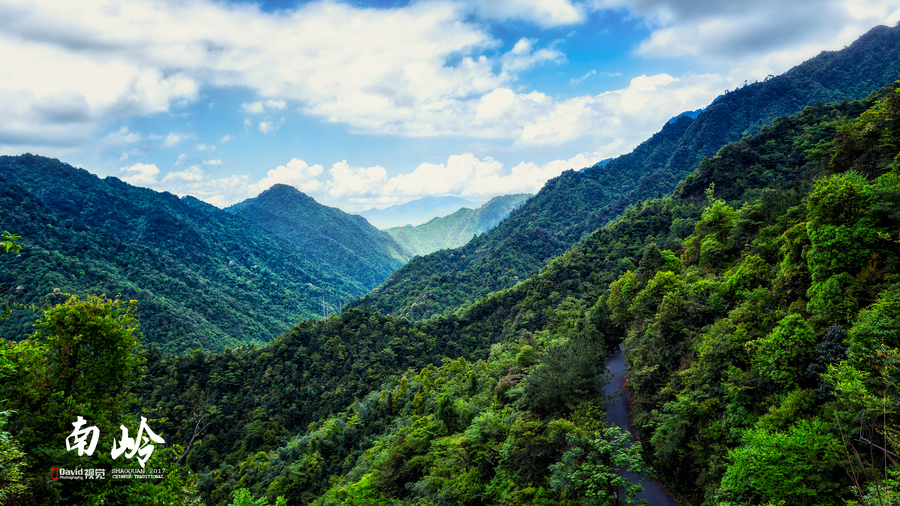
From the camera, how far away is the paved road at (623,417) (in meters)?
15.6

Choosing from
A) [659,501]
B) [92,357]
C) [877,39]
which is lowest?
[659,501]

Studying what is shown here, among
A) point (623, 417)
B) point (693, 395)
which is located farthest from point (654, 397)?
point (623, 417)

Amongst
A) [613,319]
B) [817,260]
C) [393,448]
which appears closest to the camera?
[817,260]

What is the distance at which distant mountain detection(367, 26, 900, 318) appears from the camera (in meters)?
98.2

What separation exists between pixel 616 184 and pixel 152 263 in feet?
518

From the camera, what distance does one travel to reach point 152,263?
4387 inches

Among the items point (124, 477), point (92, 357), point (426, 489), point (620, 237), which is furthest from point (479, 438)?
point (620, 237)

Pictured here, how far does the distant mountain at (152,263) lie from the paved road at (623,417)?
272 feet

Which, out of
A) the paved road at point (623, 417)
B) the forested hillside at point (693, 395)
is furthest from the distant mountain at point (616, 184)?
the paved road at point (623, 417)

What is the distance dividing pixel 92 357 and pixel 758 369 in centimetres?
2215

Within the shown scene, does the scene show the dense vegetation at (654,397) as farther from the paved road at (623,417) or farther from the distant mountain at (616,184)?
the distant mountain at (616,184)

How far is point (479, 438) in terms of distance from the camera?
19.3m

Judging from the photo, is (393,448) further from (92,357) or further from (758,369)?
(758,369)

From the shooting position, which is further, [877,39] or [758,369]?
[877,39]
